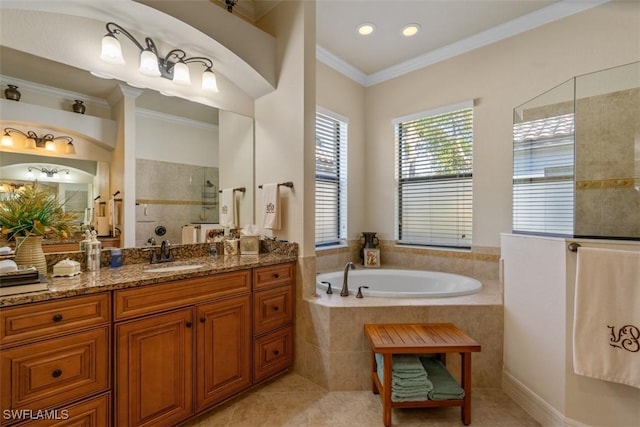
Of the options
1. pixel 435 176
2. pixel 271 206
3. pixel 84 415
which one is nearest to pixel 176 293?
pixel 84 415

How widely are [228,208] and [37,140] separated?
1221 millimetres

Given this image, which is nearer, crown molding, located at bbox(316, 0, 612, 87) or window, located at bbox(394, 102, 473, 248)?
crown molding, located at bbox(316, 0, 612, 87)

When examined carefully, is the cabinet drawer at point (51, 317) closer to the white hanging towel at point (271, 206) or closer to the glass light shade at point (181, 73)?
the white hanging towel at point (271, 206)

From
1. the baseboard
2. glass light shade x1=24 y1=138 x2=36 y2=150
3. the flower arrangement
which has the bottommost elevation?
the baseboard

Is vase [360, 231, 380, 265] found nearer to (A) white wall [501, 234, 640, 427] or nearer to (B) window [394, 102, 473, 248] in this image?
(B) window [394, 102, 473, 248]

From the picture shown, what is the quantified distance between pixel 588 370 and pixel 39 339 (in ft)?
8.48

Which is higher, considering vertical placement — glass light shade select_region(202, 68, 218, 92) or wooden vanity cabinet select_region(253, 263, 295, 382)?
glass light shade select_region(202, 68, 218, 92)

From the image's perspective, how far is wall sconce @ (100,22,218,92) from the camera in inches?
68.0

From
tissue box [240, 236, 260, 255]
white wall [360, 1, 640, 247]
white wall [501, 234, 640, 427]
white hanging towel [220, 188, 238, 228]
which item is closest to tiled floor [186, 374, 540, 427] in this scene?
white wall [501, 234, 640, 427]

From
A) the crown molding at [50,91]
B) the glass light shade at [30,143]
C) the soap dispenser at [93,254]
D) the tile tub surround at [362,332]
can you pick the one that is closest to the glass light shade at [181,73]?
the crown molding at [50,91]

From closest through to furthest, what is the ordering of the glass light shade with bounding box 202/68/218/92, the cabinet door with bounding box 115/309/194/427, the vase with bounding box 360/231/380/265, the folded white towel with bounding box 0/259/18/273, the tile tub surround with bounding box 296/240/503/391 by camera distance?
the folded white towel with bounding box 0/259/18/273, the cabinet door with bounding box 115/309/194/427, the tile tub surround with bounding box 296/240/503/391, the glass light shade with bounding box 202/68/218/92, the vase with bounding box 360/231/380/265

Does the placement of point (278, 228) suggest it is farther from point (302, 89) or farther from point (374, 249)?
point (374, 249)

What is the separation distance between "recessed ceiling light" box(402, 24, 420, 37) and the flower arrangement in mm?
3056

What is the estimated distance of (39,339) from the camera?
1.15 m
